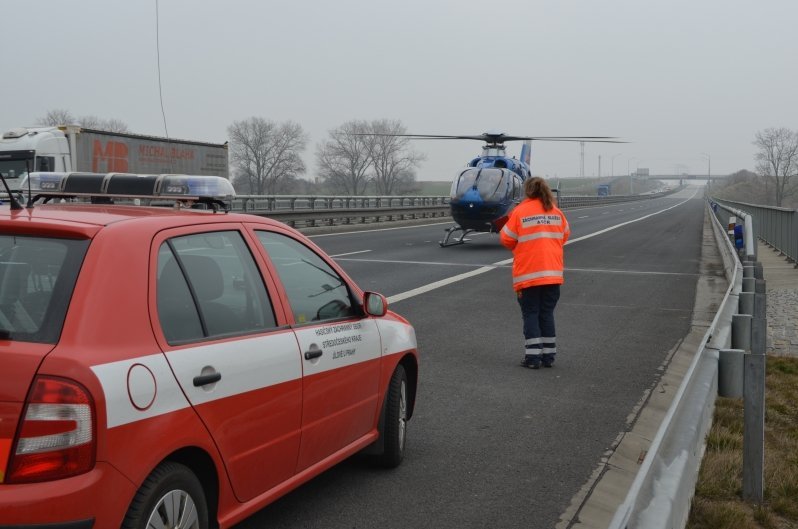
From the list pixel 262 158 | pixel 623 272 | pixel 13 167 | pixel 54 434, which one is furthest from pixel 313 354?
pixel 262 158

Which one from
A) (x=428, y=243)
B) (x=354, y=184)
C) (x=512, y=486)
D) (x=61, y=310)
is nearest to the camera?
(x=61, y=310)

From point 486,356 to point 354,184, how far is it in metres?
89.5

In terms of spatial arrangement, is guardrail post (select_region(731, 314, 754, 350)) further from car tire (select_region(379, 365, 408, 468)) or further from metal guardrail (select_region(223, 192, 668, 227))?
metal guardrail (select_region(223, 192, 668, 227))

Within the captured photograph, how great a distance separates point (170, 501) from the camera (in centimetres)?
334

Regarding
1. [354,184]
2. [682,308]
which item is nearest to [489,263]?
[682,308]

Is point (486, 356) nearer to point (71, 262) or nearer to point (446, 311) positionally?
point (446, 311)

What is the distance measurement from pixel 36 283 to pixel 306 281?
5.62ft

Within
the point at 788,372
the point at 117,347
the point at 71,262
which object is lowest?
the point at 788,372

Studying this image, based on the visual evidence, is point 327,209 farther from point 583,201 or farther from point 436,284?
point 583,201

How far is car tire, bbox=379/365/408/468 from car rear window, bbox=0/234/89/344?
8.16 ft

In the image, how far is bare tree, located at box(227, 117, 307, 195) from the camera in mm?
74938

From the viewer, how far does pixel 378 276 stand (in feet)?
55.2

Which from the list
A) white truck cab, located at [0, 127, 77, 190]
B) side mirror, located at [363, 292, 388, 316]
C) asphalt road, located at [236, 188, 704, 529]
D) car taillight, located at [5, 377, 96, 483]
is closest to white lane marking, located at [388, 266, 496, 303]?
asphalt road, located at [236, 188, 704, 529]

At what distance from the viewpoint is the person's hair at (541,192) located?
29.8 ft
